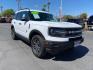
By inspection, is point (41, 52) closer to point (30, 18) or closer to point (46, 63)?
point (46, 63)

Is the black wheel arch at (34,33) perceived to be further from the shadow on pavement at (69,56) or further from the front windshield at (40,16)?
the shadow on pavement at (69,56)

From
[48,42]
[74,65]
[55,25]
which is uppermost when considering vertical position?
[55,25]

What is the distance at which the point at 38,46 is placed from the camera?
678 cm

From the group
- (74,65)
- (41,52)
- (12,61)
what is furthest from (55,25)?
(12,61)

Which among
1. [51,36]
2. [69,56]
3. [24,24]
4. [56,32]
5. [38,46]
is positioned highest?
[24,24]

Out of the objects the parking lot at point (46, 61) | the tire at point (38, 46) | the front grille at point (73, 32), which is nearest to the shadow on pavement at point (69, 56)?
the parking lot at point (46, 61)

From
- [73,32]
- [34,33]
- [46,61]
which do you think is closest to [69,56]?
[73,32]

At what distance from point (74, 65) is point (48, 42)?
→ 1.19 m

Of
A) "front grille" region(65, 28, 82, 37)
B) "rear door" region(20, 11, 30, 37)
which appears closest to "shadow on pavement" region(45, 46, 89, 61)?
"front grille" region(65, 28, 82, 37)

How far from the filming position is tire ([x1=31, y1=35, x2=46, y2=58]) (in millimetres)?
6435

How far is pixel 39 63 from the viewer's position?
616 centimetres

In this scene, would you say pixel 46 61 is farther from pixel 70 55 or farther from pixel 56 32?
pixel 70 55

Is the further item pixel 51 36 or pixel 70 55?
pixel 70 55

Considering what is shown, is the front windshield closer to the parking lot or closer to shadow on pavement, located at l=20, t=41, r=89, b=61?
the parking lot
